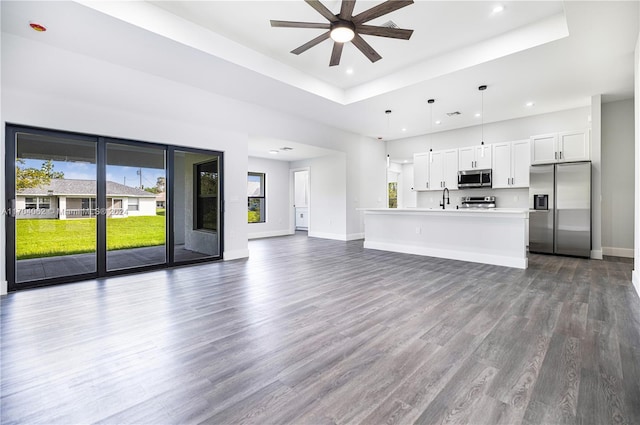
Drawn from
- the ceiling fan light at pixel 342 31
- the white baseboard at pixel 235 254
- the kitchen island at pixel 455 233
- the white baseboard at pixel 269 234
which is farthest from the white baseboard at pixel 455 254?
the ceiling fan light at pixel 342 31

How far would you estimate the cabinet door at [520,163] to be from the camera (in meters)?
6.70

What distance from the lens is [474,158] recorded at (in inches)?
293

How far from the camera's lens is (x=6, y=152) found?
140 inches

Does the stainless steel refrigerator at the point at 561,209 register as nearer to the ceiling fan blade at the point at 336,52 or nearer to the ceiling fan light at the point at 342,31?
the ceiling fan blade at the point at 336,52

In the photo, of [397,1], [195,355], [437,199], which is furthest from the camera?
[437,199]

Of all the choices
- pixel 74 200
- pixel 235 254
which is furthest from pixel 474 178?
pixel 74 200

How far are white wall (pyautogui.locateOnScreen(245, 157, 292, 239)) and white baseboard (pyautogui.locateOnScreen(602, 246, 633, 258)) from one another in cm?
793

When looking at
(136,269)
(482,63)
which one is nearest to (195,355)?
(136,269)

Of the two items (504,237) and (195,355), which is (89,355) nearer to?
(195,355)

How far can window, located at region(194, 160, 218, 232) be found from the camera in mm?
5734

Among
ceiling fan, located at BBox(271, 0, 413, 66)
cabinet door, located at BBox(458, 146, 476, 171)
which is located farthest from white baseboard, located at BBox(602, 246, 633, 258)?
ceiling fan, located at BBox(271, 0, 413, 66)

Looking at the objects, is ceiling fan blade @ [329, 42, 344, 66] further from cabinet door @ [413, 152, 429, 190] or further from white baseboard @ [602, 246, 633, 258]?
white baseboard @ [602, 246, 633, 258]

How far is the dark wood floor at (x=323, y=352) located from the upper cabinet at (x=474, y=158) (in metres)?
3.91

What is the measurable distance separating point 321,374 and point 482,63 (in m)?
4.48
